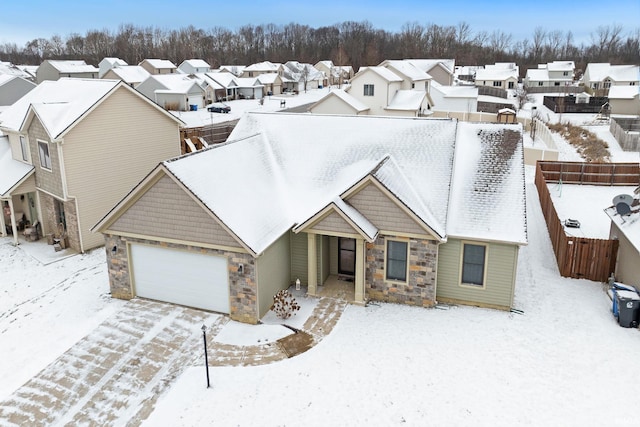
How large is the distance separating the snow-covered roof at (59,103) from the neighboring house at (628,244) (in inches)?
766

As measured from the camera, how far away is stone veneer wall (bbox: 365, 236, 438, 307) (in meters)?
14.3

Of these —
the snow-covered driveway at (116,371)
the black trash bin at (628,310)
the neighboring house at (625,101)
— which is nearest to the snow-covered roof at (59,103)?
the snow-covered driveway at (116,371)

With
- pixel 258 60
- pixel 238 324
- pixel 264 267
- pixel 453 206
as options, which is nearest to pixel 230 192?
pixel 264 267

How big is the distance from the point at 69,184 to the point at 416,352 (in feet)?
49.0

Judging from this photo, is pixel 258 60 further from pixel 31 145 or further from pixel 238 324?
pixel 238 324

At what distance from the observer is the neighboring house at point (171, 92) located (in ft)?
184

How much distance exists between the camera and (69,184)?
18953 millimetres

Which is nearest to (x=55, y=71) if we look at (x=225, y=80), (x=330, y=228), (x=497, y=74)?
(x=225, y=80)

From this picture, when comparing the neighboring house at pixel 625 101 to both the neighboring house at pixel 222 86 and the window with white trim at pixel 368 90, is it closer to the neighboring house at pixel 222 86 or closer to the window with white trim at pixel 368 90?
the window with white trim at pixel 368 90

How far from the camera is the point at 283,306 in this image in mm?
14016

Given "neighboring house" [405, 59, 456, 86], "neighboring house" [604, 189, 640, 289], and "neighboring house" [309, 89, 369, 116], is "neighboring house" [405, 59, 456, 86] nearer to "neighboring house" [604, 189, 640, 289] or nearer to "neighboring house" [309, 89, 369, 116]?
"neighboring house" [309, 89, 369, 116]

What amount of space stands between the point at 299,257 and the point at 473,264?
18.0ft

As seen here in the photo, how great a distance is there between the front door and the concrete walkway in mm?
1884

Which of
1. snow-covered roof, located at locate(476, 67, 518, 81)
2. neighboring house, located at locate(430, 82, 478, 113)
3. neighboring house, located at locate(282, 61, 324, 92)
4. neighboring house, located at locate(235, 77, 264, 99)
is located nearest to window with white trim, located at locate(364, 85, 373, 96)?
neighboring house, located at locate(430, 82, 478, 113)
